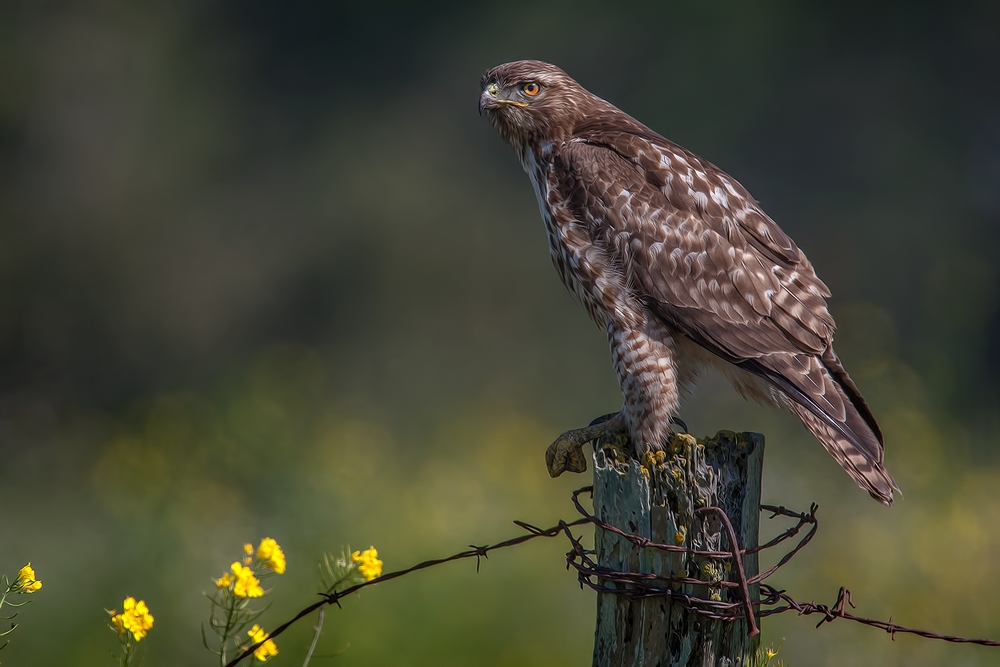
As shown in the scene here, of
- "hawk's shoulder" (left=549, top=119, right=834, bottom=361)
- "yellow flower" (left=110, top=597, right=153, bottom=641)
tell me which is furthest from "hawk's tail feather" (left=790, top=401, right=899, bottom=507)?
"yellow flower" (left=110, top=597, right=153, bottom=641)

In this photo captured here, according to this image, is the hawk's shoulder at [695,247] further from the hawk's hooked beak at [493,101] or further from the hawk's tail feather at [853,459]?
the hawk's hooked beak at [493,101]

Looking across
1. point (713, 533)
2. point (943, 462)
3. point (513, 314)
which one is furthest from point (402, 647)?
point (513, 314)

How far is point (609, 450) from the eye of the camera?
2.47 meters

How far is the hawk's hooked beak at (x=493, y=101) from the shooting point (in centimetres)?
339

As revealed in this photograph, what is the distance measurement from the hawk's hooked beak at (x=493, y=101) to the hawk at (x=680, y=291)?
0.37 m

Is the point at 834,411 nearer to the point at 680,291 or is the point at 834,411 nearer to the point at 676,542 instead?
the point at 680,291

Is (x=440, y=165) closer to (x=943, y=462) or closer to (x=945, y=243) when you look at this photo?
(x=945, y=243)

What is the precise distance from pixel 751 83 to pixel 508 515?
754cm

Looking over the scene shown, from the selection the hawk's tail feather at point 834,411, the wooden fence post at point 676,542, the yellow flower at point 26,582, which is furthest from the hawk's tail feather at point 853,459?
the yellow flower at point 26,582

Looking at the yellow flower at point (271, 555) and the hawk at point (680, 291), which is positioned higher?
the hawk at point (680, 291)

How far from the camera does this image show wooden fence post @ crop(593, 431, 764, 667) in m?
2.05

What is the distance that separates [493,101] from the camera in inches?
134

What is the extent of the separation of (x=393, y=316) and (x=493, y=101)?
6.87 meters

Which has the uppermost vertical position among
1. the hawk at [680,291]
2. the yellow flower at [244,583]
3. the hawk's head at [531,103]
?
the hawk's head at [531,103]
